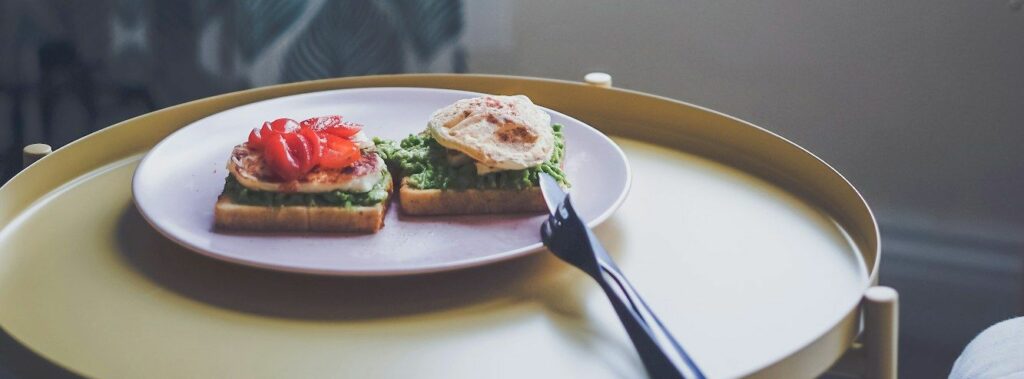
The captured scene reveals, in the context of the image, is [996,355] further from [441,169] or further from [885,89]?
[885,89]

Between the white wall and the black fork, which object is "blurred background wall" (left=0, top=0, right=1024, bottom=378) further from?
the black fork

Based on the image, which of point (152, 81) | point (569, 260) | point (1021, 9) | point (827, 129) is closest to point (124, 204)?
point (569, 260)

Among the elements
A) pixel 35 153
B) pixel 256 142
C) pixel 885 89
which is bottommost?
pixel 885 89

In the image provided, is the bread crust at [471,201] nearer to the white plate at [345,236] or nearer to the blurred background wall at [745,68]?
the white plate at [345,236]

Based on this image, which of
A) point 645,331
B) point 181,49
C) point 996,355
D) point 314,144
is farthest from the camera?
point 181,49

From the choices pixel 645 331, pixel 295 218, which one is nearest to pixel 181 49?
pixel 295 218

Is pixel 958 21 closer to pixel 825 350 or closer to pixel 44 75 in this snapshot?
pixel 825 350
